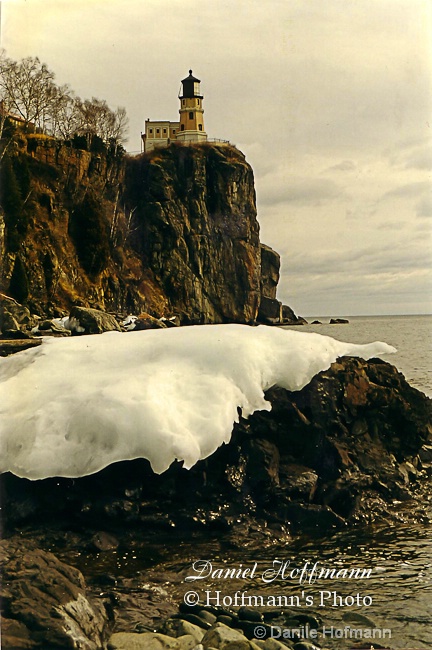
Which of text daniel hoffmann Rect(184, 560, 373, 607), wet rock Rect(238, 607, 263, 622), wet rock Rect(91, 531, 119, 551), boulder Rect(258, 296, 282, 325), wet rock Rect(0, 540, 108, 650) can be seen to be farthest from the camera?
boulder Rect(258, 296, 282, 325)

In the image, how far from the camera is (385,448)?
1275 cm

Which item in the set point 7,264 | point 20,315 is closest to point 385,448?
point 20,315

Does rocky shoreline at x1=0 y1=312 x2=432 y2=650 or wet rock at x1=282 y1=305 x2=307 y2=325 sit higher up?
wet rock at x1=282 y1=305 x2=307 y2=325

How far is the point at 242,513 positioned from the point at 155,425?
221 cm

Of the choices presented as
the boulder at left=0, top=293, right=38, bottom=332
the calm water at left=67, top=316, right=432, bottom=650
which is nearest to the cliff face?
the boulder at left=0, top=293, right=38, bottom=332

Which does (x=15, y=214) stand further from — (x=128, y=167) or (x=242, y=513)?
(x=242, y=513)

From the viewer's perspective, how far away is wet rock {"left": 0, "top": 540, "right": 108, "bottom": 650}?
6605 mm

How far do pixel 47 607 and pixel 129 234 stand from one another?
119 feet

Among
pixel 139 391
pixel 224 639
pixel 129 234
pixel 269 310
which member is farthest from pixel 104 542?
pixel 269 310

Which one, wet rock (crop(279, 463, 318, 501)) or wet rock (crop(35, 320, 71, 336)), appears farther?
wet rock (crop(35, 320, 71, 336))

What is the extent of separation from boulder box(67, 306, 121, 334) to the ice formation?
7.23m

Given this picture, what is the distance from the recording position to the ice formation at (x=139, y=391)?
9680 mm

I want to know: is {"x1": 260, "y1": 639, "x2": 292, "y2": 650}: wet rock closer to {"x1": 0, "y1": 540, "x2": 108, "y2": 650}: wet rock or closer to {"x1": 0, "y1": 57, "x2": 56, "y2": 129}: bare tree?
{"x1": 0, "y1": 540, "x2": 108, "y2": 650}: wet rock

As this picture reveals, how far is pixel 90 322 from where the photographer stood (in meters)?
20.1
